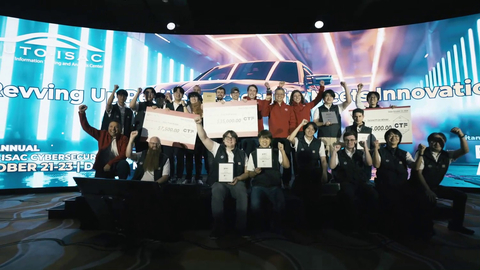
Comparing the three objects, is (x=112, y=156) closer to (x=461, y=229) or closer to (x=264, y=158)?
(x=264, y=158)

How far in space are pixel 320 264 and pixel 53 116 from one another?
5.31 metres

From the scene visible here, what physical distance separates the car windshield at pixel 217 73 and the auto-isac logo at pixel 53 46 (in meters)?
2.20

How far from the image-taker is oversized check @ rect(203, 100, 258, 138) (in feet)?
10.2

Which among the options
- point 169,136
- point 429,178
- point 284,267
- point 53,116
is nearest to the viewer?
point 284,267

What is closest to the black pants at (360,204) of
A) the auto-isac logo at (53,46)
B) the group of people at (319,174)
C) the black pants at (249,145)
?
the group of people at (319,174)

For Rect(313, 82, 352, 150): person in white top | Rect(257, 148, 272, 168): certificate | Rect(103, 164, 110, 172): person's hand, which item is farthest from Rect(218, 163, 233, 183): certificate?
Rect(313, 82, 352, 150): person in white top

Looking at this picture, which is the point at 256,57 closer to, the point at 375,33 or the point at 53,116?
the point at 375,33

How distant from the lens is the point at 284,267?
192 centimetres

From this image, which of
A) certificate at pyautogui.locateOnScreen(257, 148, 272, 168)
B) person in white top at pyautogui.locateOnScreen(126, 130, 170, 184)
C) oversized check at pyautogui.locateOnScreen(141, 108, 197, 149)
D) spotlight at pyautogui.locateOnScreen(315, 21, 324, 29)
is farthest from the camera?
spotlight at pyautogui.locateOnScreen(315, 21, 324, 29)

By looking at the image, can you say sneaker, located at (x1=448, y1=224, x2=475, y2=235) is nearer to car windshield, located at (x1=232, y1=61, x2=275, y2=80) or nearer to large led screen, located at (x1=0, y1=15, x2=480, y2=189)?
large led screen, located at (x1=0, y1=15, x2=480, y2=189)

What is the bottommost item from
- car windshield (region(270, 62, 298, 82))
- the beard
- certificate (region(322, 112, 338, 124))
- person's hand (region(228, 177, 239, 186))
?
person's hand (region(228, 177, 239, 186))

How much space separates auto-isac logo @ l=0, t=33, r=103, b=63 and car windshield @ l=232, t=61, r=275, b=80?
9.30 feet

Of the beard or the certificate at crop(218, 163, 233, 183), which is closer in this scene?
the certificate at crop(218, 163, 233, 183)

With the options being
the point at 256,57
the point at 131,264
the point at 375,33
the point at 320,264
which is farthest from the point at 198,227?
the point at 375,33
